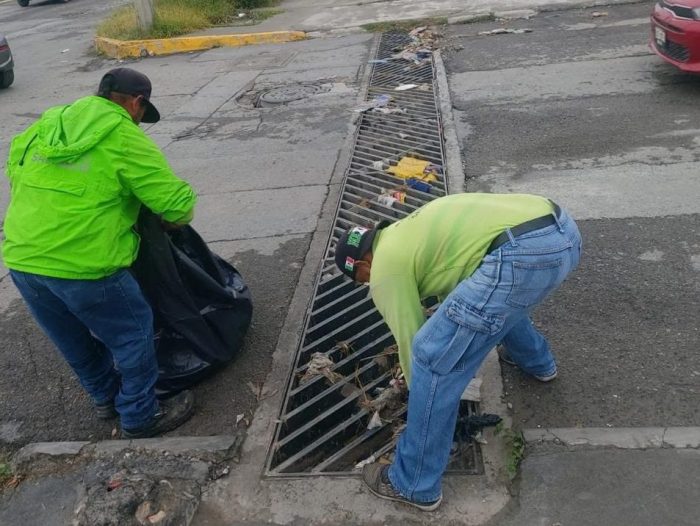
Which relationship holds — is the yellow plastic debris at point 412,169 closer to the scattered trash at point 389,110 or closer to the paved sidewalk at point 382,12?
the scattered trash at point 389,110

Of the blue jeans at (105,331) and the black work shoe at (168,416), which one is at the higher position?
the blue jeans at (105,331)

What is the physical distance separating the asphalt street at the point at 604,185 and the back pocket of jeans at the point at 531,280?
2.84 feet

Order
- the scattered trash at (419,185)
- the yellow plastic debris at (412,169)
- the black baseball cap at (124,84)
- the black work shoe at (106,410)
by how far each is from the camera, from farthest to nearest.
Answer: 1. the yellow plastic debris at (412,169)
2. the scattered trash at (419,185)
3. the black work shoe at (106,410)
4. the black baseball cap at (124,84)

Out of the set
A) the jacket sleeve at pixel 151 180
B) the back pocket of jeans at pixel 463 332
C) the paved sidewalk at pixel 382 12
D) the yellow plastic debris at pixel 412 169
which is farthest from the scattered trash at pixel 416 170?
the paved sidewalk at pixel 382 12

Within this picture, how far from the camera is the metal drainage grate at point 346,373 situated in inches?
113

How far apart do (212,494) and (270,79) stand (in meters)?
7.64

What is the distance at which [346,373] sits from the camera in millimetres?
3377

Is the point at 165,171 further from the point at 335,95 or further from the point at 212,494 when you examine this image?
the point at 335,95

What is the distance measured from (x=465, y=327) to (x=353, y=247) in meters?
0.49

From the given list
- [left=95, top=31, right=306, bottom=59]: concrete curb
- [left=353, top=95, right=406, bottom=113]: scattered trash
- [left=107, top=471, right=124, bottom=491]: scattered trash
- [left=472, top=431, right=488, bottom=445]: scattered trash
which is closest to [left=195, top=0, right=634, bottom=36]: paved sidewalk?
[left=95, top=31, right=306, bottom=59]: concrete curb

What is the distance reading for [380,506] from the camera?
2.53m

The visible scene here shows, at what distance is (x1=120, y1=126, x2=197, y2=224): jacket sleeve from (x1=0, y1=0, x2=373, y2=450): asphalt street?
1.07 meters

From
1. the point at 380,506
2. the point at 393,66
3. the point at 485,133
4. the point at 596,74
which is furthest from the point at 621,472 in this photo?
the point at 393,66

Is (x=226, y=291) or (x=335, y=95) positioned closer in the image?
(x=226, y=291)
